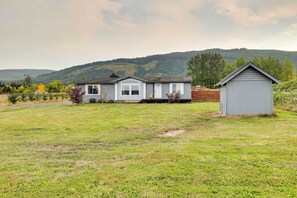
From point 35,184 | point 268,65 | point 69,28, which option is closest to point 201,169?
point 35,184

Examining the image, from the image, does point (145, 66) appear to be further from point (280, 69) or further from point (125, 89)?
point (125, 89)

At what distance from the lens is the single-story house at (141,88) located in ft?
99.9

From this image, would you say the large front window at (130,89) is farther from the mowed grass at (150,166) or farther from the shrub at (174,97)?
the mowed grass at (150,166)

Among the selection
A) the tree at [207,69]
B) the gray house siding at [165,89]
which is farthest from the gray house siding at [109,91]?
the tree at [207,69]

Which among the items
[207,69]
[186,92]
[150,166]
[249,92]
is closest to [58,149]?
[150,166]

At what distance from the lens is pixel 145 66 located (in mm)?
134125

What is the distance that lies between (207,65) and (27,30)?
149 feet

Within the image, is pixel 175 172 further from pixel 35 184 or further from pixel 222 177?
pixel 35 184

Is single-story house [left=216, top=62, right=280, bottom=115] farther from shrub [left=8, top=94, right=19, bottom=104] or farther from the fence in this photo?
shrub [left=8, top=94, right=19, bottom=104]

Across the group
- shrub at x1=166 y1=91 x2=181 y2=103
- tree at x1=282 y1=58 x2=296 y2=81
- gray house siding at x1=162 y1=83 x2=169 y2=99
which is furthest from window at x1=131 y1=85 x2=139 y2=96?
tree at x1=282 y1=58 x2=296 y2=81

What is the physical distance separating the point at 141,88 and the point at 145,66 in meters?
105

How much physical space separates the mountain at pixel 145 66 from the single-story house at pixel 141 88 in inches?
3395

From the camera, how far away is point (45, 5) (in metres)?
22.4

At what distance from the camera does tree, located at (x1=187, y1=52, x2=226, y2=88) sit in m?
60.9
